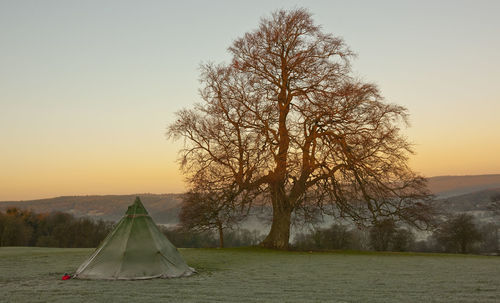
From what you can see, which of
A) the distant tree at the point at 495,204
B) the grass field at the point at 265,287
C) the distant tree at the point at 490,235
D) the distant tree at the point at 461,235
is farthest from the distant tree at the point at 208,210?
the distant tree at the point at 490,235

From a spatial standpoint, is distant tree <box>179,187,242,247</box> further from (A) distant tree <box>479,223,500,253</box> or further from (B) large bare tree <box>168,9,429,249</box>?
(A) distant tree <box>479,223,500,253</box>

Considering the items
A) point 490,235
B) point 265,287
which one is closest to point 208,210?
point 265,287

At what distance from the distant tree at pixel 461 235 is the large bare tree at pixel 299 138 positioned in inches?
601

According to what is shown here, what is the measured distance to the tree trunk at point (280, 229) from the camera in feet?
92.3

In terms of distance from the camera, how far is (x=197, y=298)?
31.2 ft

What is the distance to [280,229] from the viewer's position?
2833cm

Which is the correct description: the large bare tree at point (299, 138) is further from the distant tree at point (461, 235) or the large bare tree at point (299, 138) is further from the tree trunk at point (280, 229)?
the distant tree at point (461, 235)

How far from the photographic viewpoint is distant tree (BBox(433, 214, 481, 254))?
38094 mm

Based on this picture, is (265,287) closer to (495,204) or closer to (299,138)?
(299,138)

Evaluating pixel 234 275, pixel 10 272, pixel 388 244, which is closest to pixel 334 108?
pixel 234 275

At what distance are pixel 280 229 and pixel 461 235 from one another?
1899 centimetres

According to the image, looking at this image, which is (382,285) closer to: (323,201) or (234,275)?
(234,275)

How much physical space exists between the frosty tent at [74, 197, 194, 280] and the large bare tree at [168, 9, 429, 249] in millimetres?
11211

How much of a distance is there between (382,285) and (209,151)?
678 inches
